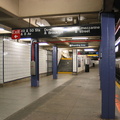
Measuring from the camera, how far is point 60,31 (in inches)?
220

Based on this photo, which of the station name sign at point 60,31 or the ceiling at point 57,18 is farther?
the station name sign at point 60,31

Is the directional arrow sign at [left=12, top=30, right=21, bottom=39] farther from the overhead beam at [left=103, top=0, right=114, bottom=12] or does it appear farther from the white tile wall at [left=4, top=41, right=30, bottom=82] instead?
the white tile wall at [left=4, top=41, right=30, bottom=82]

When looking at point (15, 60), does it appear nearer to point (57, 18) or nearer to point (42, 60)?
point (57, 18)

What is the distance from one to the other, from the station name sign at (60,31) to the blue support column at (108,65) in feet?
3.33

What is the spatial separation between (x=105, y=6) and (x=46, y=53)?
45.0 feet

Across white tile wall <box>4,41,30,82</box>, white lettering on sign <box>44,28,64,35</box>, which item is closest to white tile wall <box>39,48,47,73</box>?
white tile wall <box>4,41,30,82</box>

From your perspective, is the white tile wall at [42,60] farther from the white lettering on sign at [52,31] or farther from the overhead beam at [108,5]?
the overhead beam at [108,5]

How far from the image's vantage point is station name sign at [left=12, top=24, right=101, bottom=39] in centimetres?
525

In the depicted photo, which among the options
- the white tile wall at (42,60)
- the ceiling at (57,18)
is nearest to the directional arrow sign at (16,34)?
Result: the ceiling at (57,18)

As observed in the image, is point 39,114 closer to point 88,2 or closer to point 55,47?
point 88,2

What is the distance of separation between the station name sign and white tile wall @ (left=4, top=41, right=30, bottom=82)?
4193 mm

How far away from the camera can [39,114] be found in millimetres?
4469

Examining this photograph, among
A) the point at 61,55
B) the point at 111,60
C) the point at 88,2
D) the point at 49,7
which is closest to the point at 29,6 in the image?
the point at 49,7

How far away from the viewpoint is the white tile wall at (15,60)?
974 centimetres
